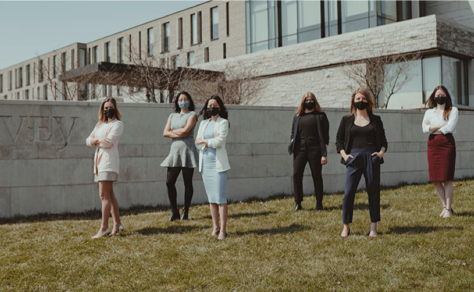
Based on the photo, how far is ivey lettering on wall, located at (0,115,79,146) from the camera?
27.7 ft

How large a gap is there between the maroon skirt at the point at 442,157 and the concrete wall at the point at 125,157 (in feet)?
11.3

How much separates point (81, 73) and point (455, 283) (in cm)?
1979

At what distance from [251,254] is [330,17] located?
69.0 feet

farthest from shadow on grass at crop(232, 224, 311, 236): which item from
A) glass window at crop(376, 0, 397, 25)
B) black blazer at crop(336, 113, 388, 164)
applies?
Answer: glass window at crop(376, 0, 397, 25)

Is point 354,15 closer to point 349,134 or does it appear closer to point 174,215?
Result: point 174,215

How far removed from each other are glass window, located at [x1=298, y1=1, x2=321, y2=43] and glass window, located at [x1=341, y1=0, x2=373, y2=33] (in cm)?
133

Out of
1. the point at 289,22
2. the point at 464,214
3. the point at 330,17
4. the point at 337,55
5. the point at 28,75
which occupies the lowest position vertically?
the point at 464,214

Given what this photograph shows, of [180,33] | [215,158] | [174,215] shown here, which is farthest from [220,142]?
[180,33]

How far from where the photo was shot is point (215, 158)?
6254 millimetres

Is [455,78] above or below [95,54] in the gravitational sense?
below

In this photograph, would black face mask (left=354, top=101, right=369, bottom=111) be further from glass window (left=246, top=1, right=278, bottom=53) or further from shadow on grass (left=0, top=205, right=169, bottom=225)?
glass window (left=246, top=1, right=278, bottom=53)

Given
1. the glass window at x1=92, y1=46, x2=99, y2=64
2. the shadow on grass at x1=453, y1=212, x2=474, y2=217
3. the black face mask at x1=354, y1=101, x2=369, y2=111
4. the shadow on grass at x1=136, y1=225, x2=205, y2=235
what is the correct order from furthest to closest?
1. the glass window at x1=92, y1=46, x2=99, y2=64
2. the shadow on grass at x1=453, y1=212, x2=474, y2=217
3. the shadow on grass at x1=136, y1=225, x2=205, y2=235
4. the black face mask at x1=354, y1=101, x2=369, y2=111

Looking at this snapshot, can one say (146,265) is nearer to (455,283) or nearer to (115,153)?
(115,153)

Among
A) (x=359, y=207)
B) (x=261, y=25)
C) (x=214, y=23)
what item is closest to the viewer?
(x=359, y=207)
